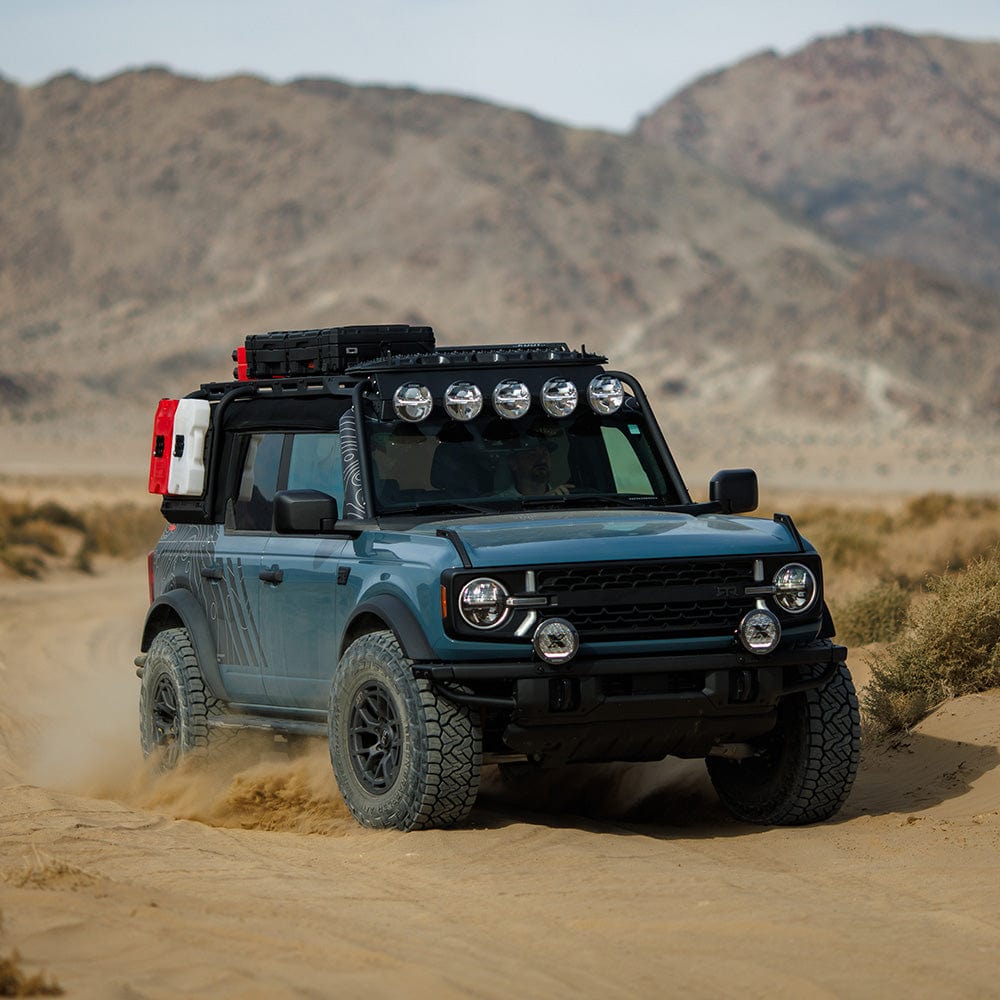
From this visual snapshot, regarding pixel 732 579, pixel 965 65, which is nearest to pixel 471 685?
pixel 732 579

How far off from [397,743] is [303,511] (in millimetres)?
1152

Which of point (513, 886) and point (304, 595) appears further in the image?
point (304, 595)

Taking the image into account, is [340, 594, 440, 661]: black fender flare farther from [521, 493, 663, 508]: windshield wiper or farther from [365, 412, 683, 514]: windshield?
[521, 493, 663, 508]: windshield wiper

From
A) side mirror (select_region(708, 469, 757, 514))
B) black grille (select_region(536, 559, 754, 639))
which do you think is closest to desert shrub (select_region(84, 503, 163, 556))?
side mirror (select_region(708, 469, 757, 514))

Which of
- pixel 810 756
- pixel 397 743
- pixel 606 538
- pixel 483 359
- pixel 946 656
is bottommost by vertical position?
pixel 810 756

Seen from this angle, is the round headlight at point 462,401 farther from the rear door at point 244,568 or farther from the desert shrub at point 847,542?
the desert shrub at point 847,542

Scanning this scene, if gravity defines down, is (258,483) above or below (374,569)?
above

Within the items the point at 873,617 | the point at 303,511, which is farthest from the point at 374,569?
the point at 873,617

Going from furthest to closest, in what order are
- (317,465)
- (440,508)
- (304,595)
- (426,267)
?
1. (426,267)
2. (317,465)
3. (304,595)
4. (440,508)

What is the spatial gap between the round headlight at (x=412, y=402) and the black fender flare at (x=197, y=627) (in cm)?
187

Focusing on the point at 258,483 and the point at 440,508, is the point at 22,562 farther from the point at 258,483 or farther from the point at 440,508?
the point at 440,508

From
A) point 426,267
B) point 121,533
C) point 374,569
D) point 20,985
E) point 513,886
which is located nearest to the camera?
point 20,985

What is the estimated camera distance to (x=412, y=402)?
8.61 m

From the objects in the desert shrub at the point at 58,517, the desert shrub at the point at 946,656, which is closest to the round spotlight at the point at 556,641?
the desert shrub at the point at 946,656
